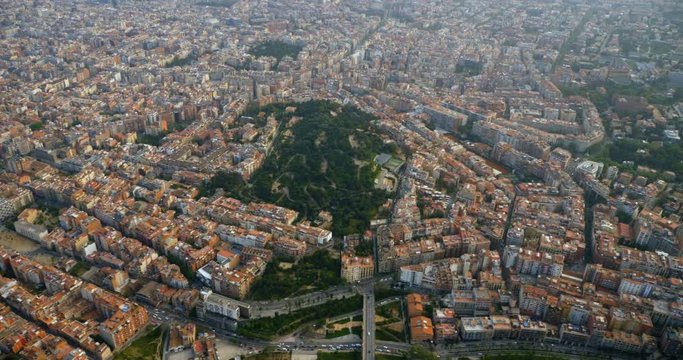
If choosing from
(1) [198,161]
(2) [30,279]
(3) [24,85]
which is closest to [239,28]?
(3) [24,85]

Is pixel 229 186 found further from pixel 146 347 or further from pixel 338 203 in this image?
pixel 146 347

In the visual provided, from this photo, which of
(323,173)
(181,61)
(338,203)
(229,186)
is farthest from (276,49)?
(338,203)

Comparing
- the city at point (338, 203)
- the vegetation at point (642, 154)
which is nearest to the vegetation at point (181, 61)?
the city at point (338, 203)

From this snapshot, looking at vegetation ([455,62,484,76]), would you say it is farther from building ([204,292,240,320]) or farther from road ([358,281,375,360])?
building ([204,292,240,320])

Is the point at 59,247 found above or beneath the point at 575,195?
beneath

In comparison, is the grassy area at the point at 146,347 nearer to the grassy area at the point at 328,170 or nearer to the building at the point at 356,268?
the building at the point at 356,268

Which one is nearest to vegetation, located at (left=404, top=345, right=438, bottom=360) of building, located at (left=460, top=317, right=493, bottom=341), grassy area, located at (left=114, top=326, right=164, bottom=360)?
building, located at (left=460, top=317, right=493, bottom=341)

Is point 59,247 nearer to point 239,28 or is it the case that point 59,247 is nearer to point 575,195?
point 575,195
